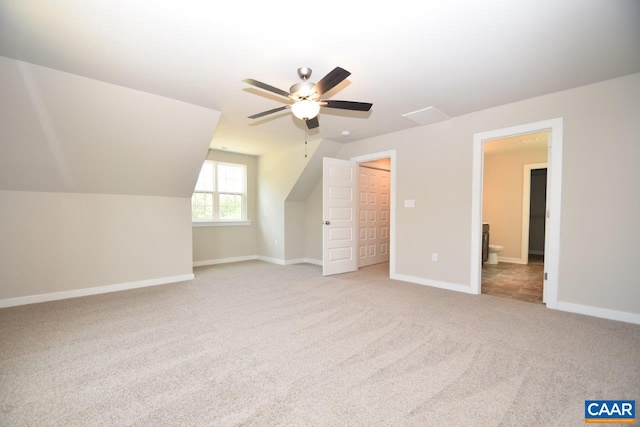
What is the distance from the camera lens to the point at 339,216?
16.6 feet

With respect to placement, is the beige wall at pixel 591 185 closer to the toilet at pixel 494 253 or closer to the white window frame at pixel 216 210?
the toilet at pixel 494 253

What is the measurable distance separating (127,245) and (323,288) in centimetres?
305

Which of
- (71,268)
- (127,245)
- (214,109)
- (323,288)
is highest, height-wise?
(214,109)

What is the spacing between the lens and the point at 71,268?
Result: 374 centimetres

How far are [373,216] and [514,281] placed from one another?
275 centimetres

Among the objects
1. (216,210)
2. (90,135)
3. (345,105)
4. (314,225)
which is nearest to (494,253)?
(314,225)

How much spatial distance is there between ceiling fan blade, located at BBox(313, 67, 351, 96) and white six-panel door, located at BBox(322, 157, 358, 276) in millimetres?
2476

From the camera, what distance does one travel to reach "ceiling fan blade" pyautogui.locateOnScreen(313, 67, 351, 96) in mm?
2057

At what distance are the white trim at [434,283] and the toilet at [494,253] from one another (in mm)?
2680

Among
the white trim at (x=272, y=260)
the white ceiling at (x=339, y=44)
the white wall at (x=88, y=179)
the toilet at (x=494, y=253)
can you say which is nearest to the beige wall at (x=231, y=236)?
the white trim at (x=272, y=260)

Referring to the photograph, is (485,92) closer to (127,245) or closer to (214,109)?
(214,109)

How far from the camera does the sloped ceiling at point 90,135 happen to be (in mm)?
2795

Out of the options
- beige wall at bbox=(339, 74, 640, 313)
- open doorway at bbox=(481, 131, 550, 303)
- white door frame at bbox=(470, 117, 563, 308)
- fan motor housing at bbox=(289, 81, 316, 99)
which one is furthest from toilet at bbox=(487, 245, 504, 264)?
fan motor housing at bbox=(289, 81, 316, 99)

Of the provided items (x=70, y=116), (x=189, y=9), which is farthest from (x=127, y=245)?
(x=189, y=9)
